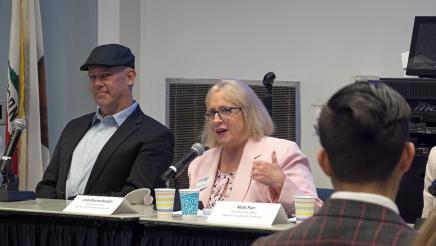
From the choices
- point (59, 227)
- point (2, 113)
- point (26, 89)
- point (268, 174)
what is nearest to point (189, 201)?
point (268, 174)

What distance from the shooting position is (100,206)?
3.08 metres

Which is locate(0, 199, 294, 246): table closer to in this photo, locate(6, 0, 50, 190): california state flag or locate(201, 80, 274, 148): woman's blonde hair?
locate(201, 80, 274, 148): woman's blonde hair

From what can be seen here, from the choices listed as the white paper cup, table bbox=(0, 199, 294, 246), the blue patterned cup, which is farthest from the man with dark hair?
the blue patterned cup

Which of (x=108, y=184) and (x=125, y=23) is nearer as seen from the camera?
(x=108, y=184)

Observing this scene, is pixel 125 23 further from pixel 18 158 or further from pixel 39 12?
pixel 18 158

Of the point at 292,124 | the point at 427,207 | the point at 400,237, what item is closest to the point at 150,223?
the point at 427,207

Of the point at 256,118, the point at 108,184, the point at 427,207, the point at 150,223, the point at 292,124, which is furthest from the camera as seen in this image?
the point at 292,124

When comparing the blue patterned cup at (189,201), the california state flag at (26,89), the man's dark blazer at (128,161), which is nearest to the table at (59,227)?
the blue patterned cup at (189,201)

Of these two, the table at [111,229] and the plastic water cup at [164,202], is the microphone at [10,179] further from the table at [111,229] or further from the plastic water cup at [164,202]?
the plastic water cup at [164,202]

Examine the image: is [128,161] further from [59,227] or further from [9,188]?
[59,227]

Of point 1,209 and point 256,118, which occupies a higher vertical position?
point 256,118

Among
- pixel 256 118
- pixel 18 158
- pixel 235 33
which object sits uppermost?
pixel 235 33

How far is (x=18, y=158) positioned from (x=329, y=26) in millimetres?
2176

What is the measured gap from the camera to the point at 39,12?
18.2 feet
